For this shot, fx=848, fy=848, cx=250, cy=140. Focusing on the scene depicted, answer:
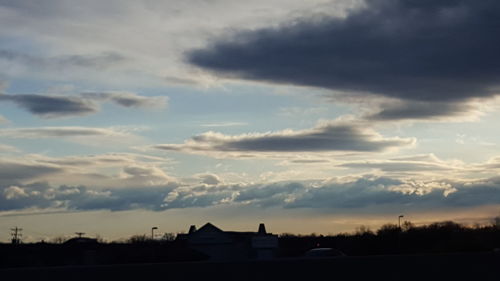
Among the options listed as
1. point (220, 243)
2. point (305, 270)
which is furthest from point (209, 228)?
point (305, 270)

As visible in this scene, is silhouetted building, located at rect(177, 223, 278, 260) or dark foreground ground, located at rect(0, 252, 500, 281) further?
silhouetted building, located at rect(177, 223, 278, 260)

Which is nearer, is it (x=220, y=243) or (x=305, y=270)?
(x=305, y=270)

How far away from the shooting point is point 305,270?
17.3 metres

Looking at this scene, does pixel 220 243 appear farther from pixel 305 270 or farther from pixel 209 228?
pixel 305 270

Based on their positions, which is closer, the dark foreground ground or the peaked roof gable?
the dark foreground ground

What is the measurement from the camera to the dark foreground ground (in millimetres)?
15109

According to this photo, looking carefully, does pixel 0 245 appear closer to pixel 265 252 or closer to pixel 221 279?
pixel 265 252

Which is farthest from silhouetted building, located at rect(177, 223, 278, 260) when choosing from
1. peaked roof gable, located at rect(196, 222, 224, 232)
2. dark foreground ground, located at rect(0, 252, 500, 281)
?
dark foreground ground, located at rect(0, 252, 500, 281)

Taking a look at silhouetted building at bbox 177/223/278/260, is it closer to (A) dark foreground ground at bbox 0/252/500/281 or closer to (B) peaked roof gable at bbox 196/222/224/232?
(B) peaked roof gable at bbox 196/222/224/232

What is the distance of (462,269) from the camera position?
19531 mm

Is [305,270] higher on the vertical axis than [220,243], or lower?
lower

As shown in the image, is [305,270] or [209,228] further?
[209,228]

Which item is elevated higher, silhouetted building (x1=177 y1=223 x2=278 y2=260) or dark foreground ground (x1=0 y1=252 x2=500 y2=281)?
silhouetted building (x1=177 y1=223 x2=278 y2=260)

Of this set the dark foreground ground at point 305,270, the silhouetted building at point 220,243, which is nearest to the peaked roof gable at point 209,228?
the silhouetted building at point 220,243
